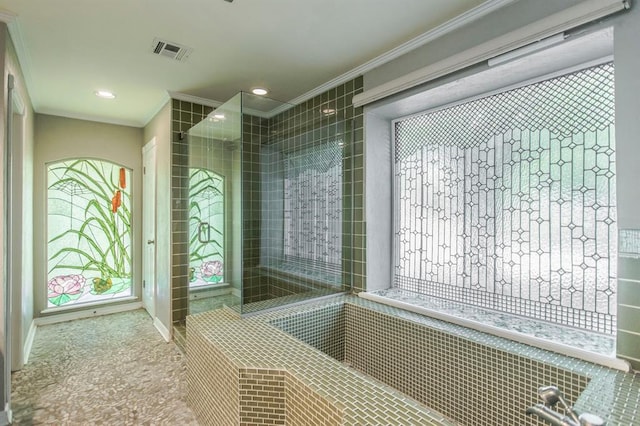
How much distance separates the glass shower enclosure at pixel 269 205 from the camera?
2.56m

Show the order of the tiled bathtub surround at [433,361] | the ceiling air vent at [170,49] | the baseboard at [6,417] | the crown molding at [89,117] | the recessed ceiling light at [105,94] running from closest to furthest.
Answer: the tiled bathtub surround at [433,361] < the baseboard at [6,417] < the ceiling air vent at [170,49] < the recessed ceiling light at [105,94] < the crown molding at [89,117]

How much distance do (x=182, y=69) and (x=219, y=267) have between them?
1.68m

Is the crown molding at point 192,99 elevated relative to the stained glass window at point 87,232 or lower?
elevated

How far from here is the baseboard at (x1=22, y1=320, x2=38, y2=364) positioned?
2728 mm

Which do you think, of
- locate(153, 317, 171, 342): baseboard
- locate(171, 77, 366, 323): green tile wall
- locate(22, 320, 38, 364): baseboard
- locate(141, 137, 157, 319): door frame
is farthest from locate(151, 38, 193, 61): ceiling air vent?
locate(22, 320, 38, 364): baseboard

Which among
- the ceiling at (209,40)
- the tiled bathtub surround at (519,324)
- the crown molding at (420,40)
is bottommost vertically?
the tiled bathtub surround at (519,324)

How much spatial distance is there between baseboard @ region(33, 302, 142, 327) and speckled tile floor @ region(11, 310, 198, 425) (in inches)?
7.1

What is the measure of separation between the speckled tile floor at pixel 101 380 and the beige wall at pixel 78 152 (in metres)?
0.84

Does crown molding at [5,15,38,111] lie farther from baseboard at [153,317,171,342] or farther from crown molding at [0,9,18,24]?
baseboard at [153,317,171,342]

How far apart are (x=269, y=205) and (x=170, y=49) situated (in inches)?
54.2

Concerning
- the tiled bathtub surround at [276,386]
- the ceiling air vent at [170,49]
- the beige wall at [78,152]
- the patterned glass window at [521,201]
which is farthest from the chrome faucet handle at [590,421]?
the beige wall at [78,152]

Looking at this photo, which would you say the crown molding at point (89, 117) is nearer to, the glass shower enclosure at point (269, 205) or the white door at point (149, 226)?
the white door at point (149, 226)

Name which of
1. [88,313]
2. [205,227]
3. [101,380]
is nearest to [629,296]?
[205,227]

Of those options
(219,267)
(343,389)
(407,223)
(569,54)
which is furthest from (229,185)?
(569,54)
